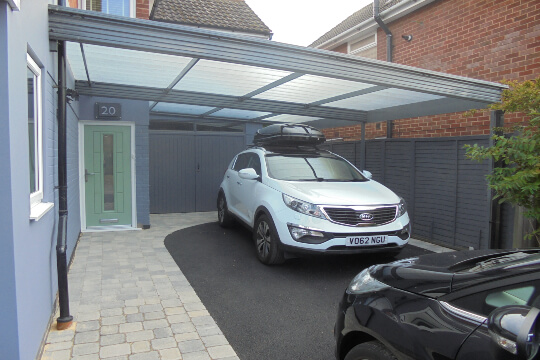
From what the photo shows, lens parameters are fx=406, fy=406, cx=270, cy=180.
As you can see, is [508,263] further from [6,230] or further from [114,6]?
[114,6]

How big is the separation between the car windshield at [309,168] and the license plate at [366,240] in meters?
1.34

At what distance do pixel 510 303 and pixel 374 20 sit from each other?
31.7 feet

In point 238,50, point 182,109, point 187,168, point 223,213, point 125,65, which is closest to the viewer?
point 238,50

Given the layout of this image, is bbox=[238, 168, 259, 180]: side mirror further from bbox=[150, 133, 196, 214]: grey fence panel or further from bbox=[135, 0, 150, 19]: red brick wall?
bbox=[135, 0, 150, 19]: red brick wall

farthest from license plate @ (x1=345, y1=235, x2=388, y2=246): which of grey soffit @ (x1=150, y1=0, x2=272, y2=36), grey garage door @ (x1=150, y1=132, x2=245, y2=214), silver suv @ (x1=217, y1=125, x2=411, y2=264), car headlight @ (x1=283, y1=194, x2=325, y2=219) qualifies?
grey soffit @ (x1=150, y1=0, x2=272, y2=36)

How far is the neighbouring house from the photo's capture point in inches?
105

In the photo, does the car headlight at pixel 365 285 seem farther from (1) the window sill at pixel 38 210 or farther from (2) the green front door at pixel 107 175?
(2) the green front door at pixel 107 175

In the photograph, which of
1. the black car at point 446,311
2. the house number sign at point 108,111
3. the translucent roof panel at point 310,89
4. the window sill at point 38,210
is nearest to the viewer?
the black car at point 446,311

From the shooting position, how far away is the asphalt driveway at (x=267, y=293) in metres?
3.57

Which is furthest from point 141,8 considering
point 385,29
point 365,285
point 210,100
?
point 365,285

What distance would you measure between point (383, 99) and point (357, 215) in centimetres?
302

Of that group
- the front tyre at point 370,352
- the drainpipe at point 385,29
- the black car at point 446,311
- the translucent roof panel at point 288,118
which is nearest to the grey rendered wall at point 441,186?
the translucent roof panel at point 288,118

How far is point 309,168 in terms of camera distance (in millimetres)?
6527

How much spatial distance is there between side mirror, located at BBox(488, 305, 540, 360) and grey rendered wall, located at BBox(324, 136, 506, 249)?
206 inches
